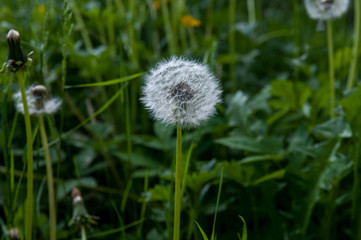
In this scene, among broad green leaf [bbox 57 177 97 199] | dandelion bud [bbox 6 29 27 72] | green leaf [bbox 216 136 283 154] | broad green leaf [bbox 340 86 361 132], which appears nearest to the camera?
dandelion bud [bbox 6 29 27 72]

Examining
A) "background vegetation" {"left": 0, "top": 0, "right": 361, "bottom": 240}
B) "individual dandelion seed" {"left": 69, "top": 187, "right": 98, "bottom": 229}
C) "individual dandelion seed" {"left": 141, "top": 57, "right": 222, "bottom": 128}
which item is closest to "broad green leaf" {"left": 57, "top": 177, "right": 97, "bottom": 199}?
"background vegetation" {"left": 0, "top": 0, "right": 361, "bottom": 240}

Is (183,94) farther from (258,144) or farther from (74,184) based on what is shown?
(74,184)

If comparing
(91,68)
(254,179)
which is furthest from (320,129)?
(91,68)

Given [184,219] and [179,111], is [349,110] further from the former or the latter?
[184,219]

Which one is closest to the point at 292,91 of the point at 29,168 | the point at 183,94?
the point at 183,94

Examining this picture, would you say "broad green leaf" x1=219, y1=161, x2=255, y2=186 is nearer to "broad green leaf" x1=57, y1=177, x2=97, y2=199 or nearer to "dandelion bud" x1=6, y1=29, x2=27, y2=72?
"broad green leaf" x1=57, y1=177, x2=97, y2=199
